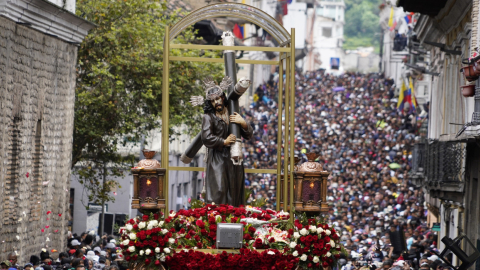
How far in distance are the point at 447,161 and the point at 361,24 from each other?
146 m

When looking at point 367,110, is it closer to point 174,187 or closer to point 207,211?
point 174,187

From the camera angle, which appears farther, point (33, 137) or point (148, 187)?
point (33, 137)

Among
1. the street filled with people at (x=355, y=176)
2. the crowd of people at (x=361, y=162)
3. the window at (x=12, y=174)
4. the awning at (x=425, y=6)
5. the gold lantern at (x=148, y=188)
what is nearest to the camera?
the gold lantern at (x=148, y=188)

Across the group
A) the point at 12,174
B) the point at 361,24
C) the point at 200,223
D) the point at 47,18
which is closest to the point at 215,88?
the point at 200,223

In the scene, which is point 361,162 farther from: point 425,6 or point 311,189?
point 311,189

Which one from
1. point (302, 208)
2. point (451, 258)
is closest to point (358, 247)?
point (451, 258)

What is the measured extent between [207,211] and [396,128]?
40.9 metres

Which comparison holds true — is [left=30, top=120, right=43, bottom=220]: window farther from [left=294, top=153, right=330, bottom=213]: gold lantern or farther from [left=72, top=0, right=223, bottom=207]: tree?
[left=294, top=153, right=330, bottom=213]: gold lantern

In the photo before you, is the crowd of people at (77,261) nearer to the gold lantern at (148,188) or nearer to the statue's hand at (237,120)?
the gold lantern at (148,188)

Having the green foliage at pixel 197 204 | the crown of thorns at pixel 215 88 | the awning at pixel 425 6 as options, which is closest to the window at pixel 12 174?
the green foliage at pixel 197 204

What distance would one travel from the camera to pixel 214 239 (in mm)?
11422

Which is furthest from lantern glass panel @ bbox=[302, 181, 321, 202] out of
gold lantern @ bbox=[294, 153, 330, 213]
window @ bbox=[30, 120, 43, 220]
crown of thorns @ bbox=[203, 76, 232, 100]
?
window @ bbox=[30, 120, 43, 220]

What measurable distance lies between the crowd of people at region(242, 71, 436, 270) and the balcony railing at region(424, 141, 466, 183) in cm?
174

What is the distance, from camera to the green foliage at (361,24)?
162m
